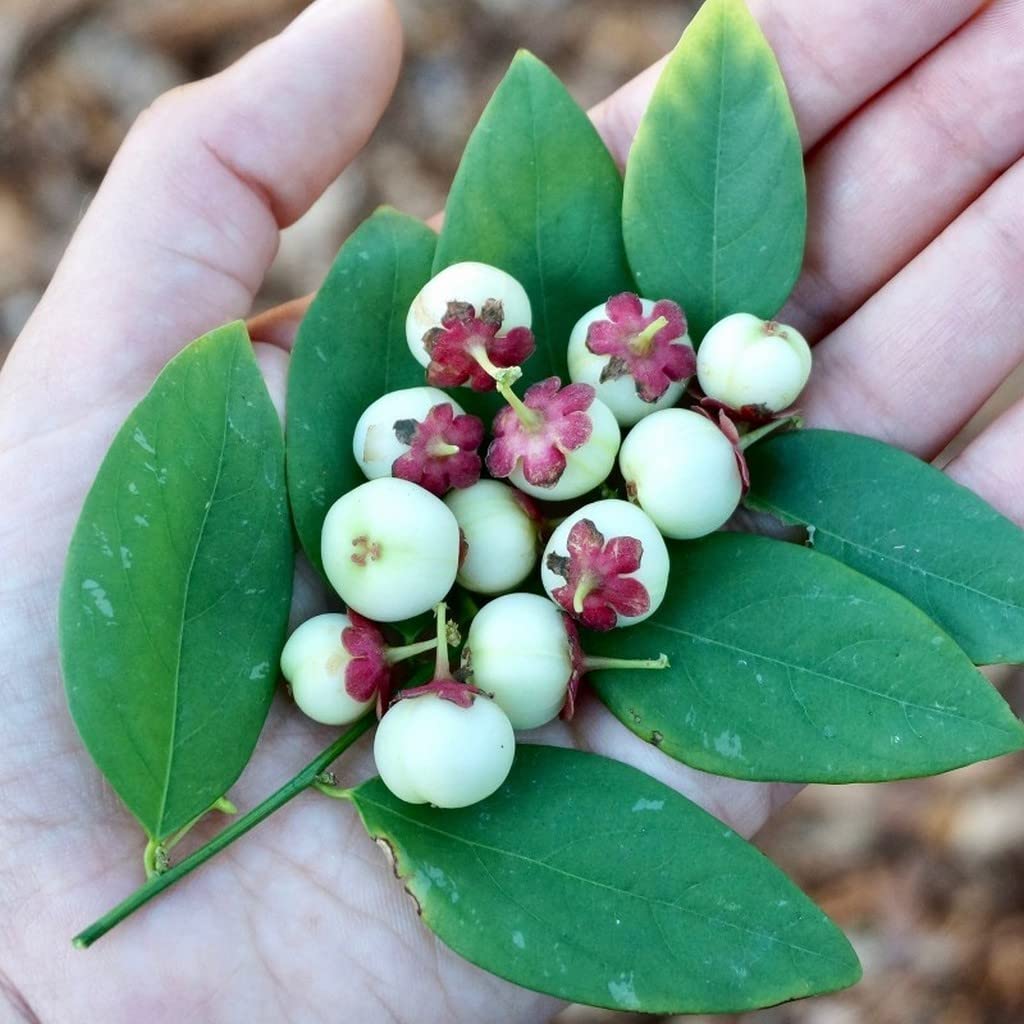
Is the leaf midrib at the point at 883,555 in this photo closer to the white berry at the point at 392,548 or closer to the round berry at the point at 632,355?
the round berry at the point at 632,355

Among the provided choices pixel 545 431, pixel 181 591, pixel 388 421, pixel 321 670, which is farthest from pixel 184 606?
pixel 545 431

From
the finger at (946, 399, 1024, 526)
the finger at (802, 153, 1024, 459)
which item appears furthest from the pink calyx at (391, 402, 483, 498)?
the finger at (946, 399, 1024, 526)

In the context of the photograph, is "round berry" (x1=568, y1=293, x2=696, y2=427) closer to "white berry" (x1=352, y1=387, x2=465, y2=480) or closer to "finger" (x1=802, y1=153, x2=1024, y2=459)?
"white berry" (x1=352, y1=387, x2=465, y2=480)

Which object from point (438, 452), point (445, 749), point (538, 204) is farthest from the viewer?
point (538, 204)

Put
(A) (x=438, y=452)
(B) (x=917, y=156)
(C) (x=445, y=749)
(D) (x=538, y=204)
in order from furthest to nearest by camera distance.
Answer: (B) (x=917, y=156) < (D) (x=538, y=204) < (A) (x=438, y=452) < (C) (x=445, y=749)

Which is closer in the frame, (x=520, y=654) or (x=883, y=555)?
(x=520, y=654)

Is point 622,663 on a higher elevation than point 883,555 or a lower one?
lower

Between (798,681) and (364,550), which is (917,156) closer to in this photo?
(798,681)
